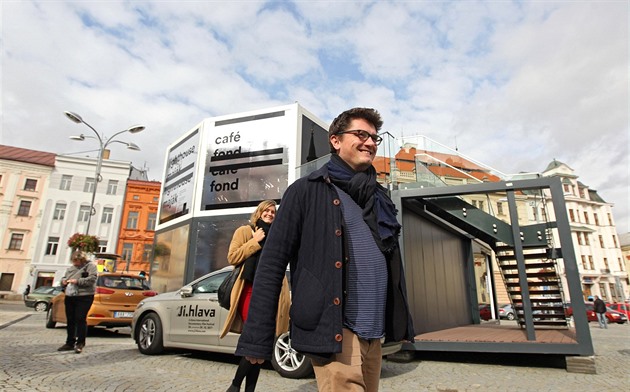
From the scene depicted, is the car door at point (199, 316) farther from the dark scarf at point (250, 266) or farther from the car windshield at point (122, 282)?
the car windshield at point (122, 282)

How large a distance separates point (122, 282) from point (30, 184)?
125ft

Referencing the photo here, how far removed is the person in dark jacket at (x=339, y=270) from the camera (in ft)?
4.87

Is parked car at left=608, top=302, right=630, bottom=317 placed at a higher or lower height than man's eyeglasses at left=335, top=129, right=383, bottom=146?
lower

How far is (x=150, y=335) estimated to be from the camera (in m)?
6.72

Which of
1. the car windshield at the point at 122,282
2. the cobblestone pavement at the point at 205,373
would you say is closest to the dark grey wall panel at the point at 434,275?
the cobblestone pavement at the point at 205,373

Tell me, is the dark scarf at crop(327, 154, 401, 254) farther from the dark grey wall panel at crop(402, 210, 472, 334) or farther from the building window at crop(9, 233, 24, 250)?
the building window at crop(9, 233, 24, 250)

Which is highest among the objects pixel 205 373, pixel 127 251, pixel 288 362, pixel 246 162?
pixel 246 162

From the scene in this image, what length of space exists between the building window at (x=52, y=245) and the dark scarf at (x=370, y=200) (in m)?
43.5

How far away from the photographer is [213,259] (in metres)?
13.6

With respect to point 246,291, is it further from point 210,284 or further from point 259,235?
point 210,284

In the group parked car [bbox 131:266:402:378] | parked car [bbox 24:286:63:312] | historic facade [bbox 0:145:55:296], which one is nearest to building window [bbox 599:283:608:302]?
parked car [bbox 131:266:402:378]

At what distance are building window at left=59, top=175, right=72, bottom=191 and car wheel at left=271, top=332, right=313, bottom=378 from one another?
1662 inches

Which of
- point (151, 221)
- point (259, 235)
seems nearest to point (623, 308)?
point (259, 235)

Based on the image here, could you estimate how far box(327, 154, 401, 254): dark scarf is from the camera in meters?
1.79
